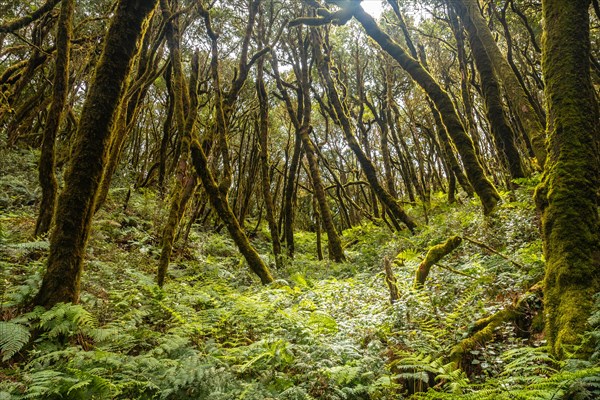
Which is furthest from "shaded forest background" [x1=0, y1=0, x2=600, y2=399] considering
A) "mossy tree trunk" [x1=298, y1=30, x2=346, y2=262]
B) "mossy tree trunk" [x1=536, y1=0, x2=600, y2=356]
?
"mossy tree trunk" [x1=298, y1=30, x2=346, y2=262]

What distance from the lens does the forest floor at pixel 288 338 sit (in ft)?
7.73

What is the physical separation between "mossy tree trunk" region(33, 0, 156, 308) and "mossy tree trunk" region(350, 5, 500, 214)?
17.8 feet

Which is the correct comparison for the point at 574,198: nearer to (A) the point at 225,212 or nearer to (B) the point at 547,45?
(B) the point at 547,45

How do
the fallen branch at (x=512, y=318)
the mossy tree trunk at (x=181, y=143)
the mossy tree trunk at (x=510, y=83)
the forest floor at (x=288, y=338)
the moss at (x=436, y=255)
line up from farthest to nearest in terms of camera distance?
the mossy tree trunk at (x=181, y=143) → the mossy tree trunk at (x=510, y=83) → the moss at (x=436, y=255) → the fallen branch at (x=512, y=318) → the forest floor at (x=288, y=338)

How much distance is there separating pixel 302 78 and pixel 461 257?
27.9 ft

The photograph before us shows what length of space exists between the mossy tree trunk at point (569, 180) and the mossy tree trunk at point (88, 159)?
13.1 ft

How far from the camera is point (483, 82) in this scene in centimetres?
710

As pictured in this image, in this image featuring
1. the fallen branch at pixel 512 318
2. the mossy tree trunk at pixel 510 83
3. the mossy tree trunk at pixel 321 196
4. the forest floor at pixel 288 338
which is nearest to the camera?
the forest floor at pixel 288 338

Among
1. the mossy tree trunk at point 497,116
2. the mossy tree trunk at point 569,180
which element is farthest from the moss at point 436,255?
the mossy tree trunk at point 497,116

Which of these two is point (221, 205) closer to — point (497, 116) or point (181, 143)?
point (181, 143)

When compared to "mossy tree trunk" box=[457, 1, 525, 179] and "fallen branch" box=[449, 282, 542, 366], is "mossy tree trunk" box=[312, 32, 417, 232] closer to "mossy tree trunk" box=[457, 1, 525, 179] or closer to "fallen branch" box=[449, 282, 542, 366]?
"mossy tree trunk" box=[457, 1, 525, 179]

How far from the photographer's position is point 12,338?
2660 mm

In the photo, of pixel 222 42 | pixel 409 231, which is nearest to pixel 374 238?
pixel 409 231

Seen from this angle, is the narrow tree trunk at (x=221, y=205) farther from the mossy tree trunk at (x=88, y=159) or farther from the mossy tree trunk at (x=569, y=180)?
the mossy tree trunk at (x=569, y=180)
